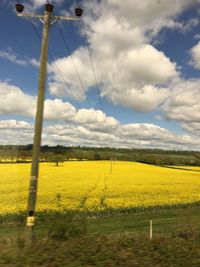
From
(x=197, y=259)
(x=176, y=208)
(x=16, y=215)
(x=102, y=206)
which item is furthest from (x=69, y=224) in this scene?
(x=176, y=208)

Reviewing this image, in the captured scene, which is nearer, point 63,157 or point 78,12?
point 78,12

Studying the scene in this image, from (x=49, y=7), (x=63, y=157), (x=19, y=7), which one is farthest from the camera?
(x=63, y=157)

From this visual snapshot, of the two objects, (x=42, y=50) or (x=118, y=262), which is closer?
(x=118, y=262)

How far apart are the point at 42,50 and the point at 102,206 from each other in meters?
16.9

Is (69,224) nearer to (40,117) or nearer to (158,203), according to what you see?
(40,117)

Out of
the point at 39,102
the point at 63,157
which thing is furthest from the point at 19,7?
the point at 63,157

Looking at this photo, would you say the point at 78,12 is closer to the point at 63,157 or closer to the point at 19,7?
the point at 19,7

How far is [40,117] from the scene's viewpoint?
12.4 m

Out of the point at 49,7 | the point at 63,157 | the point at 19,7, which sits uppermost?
the point at 49,7

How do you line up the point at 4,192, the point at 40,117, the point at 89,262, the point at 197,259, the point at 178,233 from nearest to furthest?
1. the point at 89,262
2. the point at 197,259
3. the point at 40,117
4. the point at 178,233
5. the point at 4,192

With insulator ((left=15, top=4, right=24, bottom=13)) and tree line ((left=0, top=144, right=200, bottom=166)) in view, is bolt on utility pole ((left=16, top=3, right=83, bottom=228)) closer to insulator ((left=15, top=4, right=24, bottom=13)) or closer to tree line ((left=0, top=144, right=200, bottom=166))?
insulator ((left=15, top=4, right=24, bottom=13))

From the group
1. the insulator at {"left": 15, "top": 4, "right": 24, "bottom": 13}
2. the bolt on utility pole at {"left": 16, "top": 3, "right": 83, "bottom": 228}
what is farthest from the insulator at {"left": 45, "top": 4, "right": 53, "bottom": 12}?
the insulator at {"left": 15, "top": 4, "right": 24, "bottom": 13}

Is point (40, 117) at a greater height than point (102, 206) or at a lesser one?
greater

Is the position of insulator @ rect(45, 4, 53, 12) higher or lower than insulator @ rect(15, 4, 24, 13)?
higher
